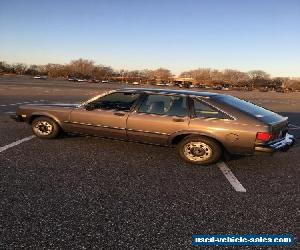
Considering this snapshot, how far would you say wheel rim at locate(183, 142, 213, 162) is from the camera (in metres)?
5.89

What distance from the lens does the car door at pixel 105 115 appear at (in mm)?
6504

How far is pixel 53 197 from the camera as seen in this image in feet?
13.8

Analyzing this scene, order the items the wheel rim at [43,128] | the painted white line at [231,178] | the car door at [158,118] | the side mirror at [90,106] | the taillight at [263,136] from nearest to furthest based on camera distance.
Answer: the painted white line at [231,178], the taillight at [263,136], the car door at [158,118], the side mirror at [90,106], the wheel rim at [43,128]

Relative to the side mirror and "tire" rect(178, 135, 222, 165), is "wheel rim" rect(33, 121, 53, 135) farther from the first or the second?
"tire" rect(178, 135, 222, 165)

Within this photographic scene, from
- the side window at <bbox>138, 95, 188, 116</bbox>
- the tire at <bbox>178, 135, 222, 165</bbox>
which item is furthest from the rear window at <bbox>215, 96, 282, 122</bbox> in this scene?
the tire at <bbox>178, 135, 222, 165</bbox>

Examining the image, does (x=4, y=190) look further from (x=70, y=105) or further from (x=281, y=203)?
(x=281, y=203)

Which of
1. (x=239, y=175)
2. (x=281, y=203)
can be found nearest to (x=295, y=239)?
(x=281, y=203)

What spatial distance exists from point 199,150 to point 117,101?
1995mm

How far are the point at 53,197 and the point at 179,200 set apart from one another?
1618 mm

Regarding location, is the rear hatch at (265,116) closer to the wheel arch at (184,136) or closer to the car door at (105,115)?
the wheel arch at (184,136)

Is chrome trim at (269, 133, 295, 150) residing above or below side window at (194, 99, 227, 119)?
below

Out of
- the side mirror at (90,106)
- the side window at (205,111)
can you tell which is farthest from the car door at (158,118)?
the side mirror at (90,106)

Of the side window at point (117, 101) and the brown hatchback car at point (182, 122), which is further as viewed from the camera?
the side window at point (117, 101)

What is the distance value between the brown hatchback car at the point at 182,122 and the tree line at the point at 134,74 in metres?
97.0
